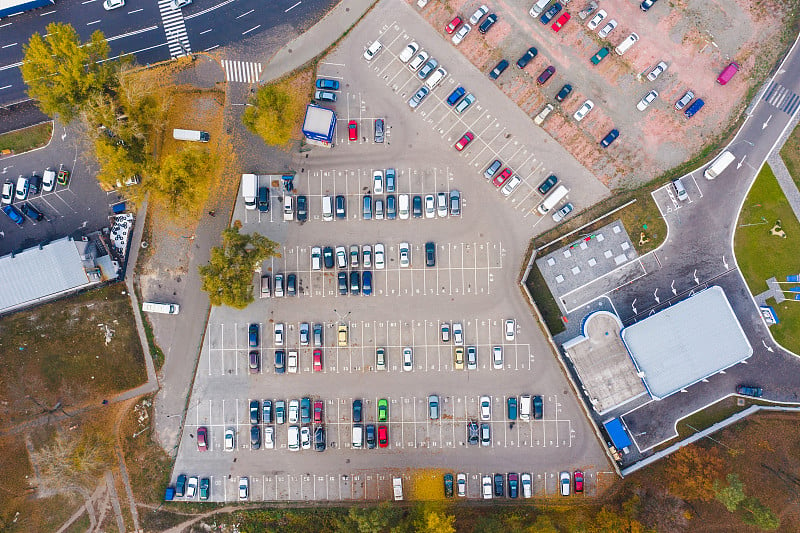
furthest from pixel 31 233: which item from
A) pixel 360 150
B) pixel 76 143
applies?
pixel 360 150

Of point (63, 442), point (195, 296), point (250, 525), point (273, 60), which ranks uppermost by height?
point (273, 60)

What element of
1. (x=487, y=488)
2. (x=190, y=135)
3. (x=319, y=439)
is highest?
(x=190, y=135)

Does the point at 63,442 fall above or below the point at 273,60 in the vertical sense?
below

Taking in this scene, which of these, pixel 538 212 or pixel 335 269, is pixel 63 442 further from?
pixel 538 212

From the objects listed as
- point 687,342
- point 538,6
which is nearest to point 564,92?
point 538,6

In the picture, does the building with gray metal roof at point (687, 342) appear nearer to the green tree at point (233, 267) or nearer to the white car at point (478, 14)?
the white car at point (478, 14)

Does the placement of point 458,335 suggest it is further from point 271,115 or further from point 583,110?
point 271,115

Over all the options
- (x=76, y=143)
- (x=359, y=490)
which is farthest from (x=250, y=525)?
(x=76, y=143)
